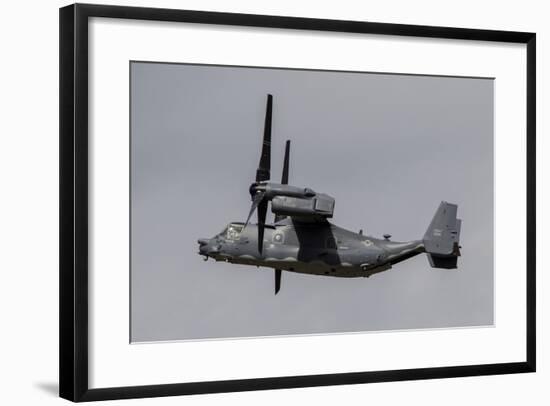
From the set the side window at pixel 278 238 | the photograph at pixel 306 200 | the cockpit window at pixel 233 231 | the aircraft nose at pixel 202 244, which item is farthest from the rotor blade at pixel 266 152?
the aircraft nose at pixel 202 244

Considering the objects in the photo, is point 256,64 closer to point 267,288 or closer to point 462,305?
point 267,288

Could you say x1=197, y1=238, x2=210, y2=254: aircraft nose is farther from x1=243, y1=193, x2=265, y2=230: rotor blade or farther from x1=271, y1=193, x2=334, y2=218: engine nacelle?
x1=271, y1=193, x2=334, y2=218: engine nacelle

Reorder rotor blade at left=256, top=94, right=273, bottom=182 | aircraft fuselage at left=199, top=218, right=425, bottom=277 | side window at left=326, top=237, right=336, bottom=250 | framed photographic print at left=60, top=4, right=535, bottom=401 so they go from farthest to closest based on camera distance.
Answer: side window at left=326, top=237, right=336, bottom=250 → aircraft fuselage at left=199, top=218, right=425, bottom=277 → rotor blade at left=256, top=94, right=273, bottom=182 → framed photographic print at left=60, top=4, right=535, bottom=401

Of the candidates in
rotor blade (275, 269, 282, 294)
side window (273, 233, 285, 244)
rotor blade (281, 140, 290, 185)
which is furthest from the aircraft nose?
side window (273, 233, 285, 244)

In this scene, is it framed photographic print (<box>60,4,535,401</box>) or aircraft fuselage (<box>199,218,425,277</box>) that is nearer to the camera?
framed photographic print (<box>60,4,535,401</box>)

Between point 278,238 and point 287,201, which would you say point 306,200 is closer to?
point 287,201

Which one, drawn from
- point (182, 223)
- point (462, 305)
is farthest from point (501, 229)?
point (182, 223)
